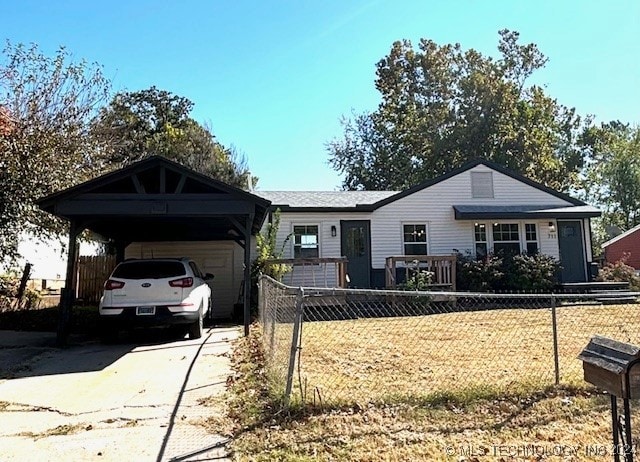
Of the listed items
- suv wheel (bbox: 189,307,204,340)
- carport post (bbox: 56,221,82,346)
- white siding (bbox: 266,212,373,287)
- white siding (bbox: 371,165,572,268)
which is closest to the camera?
carport post (bbox: 56,221,82,346)

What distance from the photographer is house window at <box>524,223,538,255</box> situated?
53.7 feet

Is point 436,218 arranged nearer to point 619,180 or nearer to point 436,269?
point 436,269

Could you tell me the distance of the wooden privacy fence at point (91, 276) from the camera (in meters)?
14.5

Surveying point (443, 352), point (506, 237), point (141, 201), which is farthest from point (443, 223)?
point (141, 201)

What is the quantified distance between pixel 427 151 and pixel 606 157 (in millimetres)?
25470

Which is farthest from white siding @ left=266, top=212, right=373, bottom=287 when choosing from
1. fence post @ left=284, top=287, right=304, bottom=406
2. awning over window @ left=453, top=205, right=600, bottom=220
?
fence post @ left=284, top=287, right=304, bottom=406

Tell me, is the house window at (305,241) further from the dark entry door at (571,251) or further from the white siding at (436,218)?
the dark entry door at (571,251)

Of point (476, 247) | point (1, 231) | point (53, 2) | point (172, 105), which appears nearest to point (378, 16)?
point (53, 2)

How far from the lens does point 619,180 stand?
4753 cm

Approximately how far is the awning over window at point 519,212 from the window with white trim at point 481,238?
2.32 ft

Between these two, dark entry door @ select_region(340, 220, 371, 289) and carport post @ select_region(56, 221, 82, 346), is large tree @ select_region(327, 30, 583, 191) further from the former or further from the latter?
carport post @ select_region(56, 221, 82, 346)

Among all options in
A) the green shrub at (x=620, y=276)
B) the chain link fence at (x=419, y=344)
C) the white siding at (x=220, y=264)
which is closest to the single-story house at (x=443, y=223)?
the green shrub at (x=620, y=276)

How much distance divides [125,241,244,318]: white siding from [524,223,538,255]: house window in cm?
1015

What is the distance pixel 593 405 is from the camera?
181 inches
